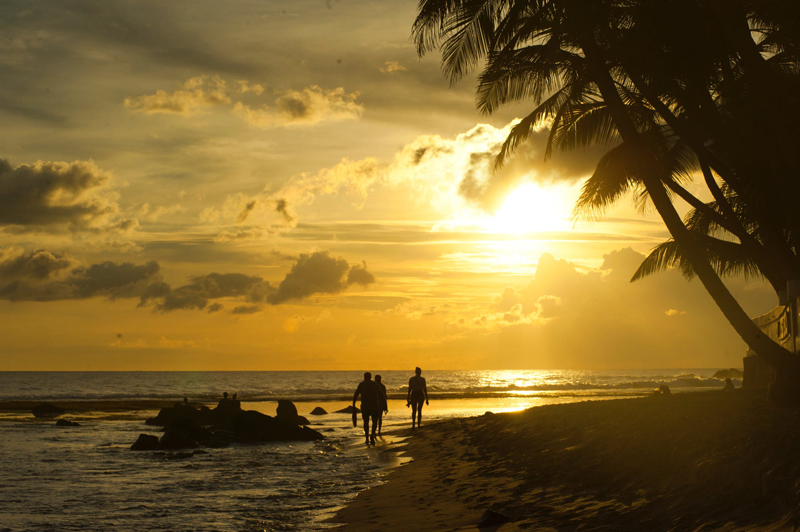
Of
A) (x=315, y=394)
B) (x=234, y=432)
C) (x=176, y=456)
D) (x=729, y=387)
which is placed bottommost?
(x=315, y=394)

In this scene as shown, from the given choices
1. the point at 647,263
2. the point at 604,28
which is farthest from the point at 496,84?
the point at 647,263

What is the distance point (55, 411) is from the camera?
3303cm

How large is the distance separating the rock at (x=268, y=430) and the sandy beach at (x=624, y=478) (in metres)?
8.62

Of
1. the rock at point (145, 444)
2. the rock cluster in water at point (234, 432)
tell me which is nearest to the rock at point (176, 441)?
the rock cluster in water at point (234, 432)

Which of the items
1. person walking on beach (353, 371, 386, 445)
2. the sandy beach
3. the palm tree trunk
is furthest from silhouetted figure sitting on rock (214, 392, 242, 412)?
the palm tree trunk

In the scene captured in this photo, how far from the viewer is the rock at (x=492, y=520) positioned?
670cm

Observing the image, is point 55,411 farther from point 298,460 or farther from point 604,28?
point 604,28

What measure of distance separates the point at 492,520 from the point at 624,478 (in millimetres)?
1684

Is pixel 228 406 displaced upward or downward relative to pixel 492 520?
downward

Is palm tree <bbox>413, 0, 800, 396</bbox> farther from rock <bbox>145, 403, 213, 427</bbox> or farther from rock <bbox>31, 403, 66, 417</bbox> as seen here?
rock <bbox>31, 403, 66, 417</bbox>

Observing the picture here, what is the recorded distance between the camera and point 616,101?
34.6ft

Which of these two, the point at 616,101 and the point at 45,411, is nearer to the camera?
the point at 616,101

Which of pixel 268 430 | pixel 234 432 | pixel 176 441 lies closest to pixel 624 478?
pixel 176 441

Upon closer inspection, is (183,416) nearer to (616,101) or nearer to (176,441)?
(176,441)
